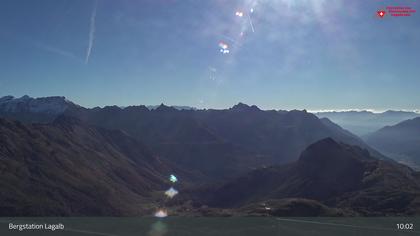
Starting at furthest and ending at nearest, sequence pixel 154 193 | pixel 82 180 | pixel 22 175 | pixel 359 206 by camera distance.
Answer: pixel 154 193 → pixel 82 180 → pixel 22 175 → pixel 359 206

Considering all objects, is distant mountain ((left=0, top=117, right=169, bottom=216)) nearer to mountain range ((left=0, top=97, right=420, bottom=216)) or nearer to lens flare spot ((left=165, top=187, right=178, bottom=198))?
mountain range ((left=0, top=97, right=420, bottom=216))

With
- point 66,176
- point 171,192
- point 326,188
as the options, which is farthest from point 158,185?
point 326,188

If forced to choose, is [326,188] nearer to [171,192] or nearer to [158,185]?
[171,192]

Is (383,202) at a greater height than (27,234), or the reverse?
(383,202)

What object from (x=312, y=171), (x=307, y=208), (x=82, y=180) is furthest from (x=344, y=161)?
(x=82, y=180)

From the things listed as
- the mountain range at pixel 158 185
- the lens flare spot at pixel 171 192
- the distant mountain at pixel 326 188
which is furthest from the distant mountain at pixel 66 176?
the distant mountain at pixel 326 188

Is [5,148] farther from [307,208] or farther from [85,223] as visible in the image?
[85,223]
